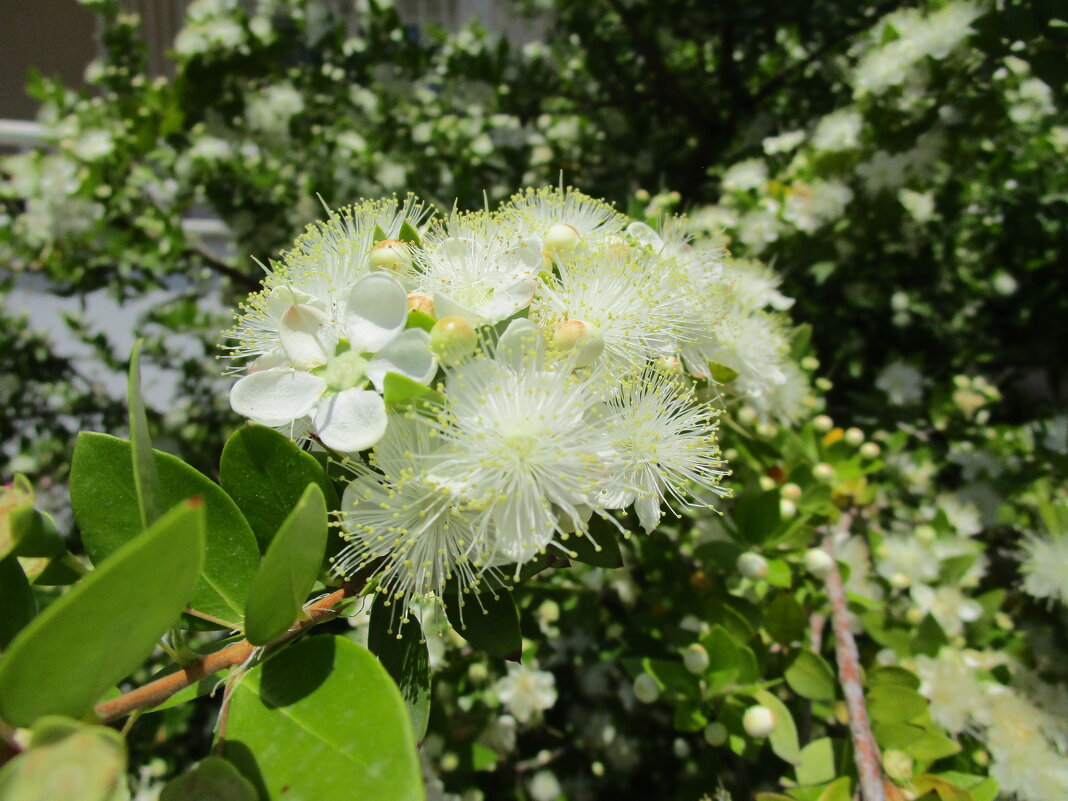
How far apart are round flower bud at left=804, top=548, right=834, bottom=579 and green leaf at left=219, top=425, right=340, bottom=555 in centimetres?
95

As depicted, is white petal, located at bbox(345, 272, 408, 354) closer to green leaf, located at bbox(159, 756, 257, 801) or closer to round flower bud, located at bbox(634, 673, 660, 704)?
green leaf, located at bbox(159, 756, 257, 801)

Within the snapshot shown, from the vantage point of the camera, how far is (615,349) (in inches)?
34.0

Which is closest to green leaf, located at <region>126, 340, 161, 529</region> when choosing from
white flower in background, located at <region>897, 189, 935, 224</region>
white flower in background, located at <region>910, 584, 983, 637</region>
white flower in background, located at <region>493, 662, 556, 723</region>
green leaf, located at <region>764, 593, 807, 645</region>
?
green leaf, located at <region>764, 593, 807, 645</region>

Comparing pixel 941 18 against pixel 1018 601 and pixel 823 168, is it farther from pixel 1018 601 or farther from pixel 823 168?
pixel 1018 601

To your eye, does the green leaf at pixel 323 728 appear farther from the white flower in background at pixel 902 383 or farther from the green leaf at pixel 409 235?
the white flower in background at pixel 902 383

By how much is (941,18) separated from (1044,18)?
38cm

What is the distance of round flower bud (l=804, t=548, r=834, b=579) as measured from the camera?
3.95 feet

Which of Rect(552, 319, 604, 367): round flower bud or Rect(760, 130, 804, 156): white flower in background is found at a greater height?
Rect(552, 319, 604, 367): round flower bud

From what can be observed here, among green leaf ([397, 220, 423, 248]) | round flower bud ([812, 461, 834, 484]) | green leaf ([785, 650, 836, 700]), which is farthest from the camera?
round flower bud ([812, 461, 834, 484])

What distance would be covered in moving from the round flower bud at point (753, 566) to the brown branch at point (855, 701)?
18cm

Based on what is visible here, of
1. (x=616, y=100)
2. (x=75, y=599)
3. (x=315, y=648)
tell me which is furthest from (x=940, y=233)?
(x=75, y=599)

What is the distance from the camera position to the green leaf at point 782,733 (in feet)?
3.40

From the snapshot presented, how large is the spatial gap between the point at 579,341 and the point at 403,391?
0.78ft

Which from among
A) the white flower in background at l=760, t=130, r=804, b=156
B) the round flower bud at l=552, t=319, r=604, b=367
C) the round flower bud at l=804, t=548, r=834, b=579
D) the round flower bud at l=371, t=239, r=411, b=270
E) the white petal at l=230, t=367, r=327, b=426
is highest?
the round flower bud at l=371, t=239, r=411, b=270
